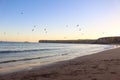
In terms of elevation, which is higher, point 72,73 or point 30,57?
point 72,73

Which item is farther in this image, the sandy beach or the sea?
the sea

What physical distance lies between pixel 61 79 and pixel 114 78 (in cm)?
246

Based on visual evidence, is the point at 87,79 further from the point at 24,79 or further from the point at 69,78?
the point at 24,79

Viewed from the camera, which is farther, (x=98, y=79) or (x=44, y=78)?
(x=44, y=78)

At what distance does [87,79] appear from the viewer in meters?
10.0

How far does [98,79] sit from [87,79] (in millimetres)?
503

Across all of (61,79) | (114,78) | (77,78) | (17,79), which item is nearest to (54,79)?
(61,79)

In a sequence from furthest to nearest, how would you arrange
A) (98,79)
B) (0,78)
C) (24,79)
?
(0,78), (24,79), (98,79)

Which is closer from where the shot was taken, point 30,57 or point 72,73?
point 72,73

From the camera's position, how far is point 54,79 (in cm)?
1032

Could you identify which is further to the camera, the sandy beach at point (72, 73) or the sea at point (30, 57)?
the sea at point (30, 57)

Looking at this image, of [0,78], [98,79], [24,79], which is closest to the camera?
[98,79]

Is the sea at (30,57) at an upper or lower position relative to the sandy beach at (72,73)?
lower

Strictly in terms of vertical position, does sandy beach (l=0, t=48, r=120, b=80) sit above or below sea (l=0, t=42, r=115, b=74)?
above
